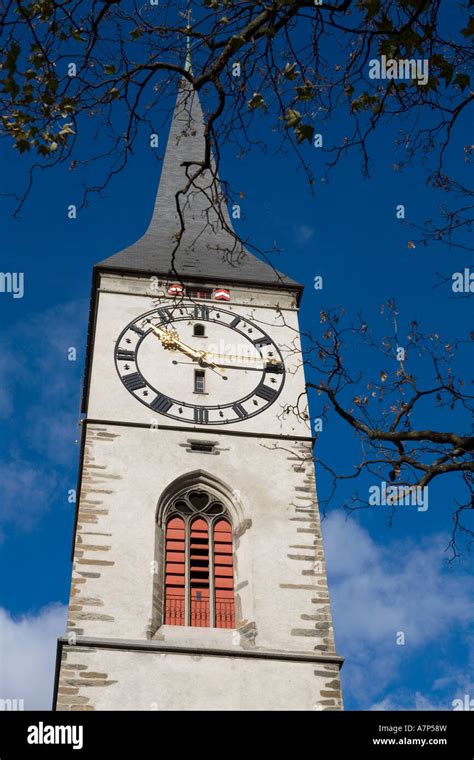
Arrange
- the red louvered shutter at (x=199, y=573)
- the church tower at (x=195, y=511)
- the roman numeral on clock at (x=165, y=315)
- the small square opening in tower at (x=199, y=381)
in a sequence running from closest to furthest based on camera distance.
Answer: the church tower at (x=195, y=511) → the red louvered shutter at (x=199, y=573) → the small square opening in tower at (x=199, y=381) → the roman numeral on clock at (x=165, y=315)

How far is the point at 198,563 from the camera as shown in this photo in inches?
606

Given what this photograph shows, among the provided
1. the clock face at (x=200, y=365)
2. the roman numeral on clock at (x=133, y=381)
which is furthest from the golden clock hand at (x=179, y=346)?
the roman numeral on clock at (x=133, y=381)

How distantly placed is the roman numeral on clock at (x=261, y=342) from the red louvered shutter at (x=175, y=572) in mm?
4486

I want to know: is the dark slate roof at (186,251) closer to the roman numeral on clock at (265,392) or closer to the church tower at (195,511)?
the church tower at (195,511)

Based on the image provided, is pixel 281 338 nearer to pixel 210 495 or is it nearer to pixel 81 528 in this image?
pixel 210 495

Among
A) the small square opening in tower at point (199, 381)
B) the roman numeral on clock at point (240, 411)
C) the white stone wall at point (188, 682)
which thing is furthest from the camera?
the small square opening in tower at point (199, 381)

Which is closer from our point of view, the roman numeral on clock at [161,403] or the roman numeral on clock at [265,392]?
the roman numeral on clock at [161,403]

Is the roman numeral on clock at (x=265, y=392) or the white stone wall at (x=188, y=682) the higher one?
the roman numeral on clock at (x=265, y=392)

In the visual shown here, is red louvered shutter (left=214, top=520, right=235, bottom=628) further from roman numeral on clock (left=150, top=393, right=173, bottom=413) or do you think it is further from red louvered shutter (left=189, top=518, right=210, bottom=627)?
roman numeral on clock (left=150, top=393, right=173, bottom=413)

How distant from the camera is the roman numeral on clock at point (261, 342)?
63.1ft

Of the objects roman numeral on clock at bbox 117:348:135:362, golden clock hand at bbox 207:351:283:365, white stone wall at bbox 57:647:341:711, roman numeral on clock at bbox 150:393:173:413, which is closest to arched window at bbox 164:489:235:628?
white stone wall at bbox 57:647:341:711

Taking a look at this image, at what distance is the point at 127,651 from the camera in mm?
13523

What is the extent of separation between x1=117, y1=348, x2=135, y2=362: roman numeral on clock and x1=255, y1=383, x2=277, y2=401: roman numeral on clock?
7.43 feet
